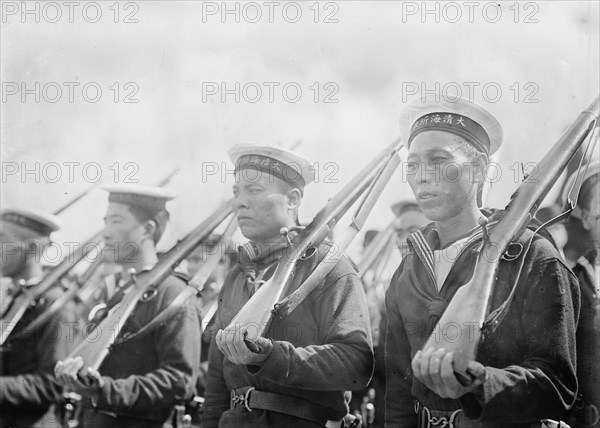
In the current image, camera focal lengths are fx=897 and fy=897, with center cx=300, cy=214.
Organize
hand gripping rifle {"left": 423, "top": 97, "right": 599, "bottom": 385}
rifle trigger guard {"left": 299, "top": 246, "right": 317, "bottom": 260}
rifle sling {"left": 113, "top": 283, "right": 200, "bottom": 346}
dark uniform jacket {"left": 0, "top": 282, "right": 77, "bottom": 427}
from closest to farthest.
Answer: hand gripping rifle {"left": 423, "top": 97, "right": 599, "bottom": 385}, rifle trigger guard {"left": 299, "top": 246, "right": 317, "bottom": 260}, rifle sling {"left": 113, "top": 283, "right": 200, "bottom": 346}, dark uniform jacket {"left": 0, "top": 282, "right": 77, "bottom": 427}

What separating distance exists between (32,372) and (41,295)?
66cm

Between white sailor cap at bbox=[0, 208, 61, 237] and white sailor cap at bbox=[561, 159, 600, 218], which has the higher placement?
white sailor cap at bbox=[0, 208, 61, 237]

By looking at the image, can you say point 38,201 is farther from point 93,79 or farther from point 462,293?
point 462,293

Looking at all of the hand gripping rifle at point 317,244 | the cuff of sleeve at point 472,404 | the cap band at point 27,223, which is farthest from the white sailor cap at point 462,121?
the cap band at point 27,223

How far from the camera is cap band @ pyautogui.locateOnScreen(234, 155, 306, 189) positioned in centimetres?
564

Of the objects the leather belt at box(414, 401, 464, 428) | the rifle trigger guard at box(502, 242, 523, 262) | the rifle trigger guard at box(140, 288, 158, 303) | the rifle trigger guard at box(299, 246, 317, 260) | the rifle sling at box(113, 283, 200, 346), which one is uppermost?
the rifle trigger guard at box(299, 246, 317, 260)

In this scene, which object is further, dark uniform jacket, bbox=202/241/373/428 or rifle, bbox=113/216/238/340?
rifle, bbox=113/216/238/340

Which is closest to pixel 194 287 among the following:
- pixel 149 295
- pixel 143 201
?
pixel 149 295

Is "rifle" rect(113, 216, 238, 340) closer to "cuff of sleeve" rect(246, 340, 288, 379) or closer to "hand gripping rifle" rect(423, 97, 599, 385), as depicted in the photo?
"cuff of sleeve" rect(246, 340, 288, 379)

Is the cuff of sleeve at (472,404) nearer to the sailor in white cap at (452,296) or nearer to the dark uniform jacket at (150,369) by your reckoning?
the sailor in white cap at (452,296)

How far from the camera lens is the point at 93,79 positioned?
663cm

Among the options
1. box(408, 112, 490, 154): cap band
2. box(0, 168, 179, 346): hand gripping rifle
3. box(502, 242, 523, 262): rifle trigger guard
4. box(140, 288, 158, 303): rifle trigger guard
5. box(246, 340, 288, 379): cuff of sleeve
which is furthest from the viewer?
box(0, 168, 179, 346): hand gripping rifle

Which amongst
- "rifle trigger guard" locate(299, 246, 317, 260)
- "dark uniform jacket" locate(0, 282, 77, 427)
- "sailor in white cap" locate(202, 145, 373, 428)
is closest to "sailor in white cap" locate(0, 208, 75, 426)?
"dark uniform jacket" locate(0, 282, 77, 427)

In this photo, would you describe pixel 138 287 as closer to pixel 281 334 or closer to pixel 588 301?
pixel 281 334
